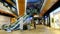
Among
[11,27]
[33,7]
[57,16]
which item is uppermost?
[33,7]

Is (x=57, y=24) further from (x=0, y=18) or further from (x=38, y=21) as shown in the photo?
(x=38, y=21)

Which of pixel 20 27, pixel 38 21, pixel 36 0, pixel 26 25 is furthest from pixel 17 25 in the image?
pixel 38 21

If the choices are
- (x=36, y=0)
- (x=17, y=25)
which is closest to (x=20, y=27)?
(x=17, y=25)

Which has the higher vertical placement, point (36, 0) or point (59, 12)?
point (36, 0)

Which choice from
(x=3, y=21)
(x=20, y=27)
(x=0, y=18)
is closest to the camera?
(x=20, y=27)

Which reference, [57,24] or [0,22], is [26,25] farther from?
[0,22]

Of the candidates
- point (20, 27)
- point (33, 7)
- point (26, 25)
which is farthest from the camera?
point (33, 7)

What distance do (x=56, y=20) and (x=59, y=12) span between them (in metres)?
0.75

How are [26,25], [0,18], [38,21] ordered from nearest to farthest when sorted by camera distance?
[26,25] → [0,18] → [38,21]

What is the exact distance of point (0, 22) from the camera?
11805 millimetres

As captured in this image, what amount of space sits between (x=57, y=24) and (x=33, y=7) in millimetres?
2448

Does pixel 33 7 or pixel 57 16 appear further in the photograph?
pixel 33 7

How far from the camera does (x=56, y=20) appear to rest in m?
9.22

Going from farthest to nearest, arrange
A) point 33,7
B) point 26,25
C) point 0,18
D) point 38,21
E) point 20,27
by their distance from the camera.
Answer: point 38,21 → point 0,18 → point 33,7 → point 26,25 → point 20,27
